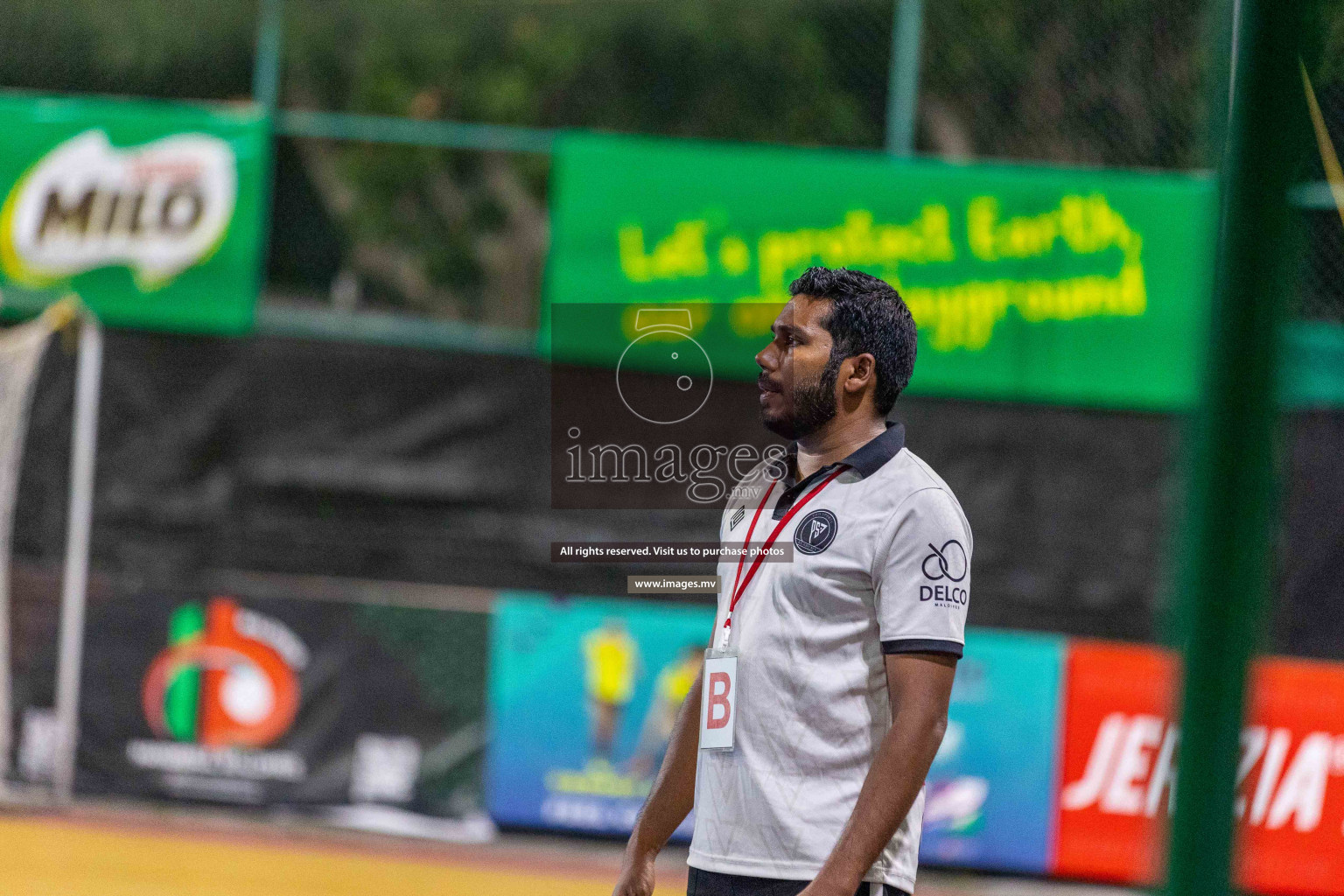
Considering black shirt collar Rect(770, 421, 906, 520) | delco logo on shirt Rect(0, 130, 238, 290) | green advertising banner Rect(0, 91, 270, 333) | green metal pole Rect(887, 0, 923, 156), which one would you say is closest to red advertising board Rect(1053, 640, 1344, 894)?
→ green metal pole Rect(887, 0, 923, 156)

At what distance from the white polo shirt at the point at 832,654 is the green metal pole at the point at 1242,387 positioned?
129 cm

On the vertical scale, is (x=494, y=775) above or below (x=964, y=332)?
below

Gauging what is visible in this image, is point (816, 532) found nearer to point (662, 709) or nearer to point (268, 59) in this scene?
point (662, 709)

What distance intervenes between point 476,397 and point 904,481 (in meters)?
5.85

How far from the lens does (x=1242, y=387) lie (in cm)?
117

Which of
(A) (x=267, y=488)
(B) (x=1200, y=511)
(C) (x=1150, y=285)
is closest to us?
(B) (x=1200, y=511)

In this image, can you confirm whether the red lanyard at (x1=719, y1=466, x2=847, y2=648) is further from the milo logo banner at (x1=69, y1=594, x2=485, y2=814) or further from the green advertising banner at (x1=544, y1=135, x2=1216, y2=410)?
the milo logo banner at (x1=69, y1=594, x2=485, y2=814)

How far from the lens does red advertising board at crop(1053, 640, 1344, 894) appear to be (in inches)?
279

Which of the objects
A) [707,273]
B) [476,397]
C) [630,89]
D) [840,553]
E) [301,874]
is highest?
[630,89]

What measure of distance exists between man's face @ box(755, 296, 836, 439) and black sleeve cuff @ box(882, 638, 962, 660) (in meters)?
0.43

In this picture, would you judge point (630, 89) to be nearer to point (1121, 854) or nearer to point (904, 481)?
point (1121, 854)

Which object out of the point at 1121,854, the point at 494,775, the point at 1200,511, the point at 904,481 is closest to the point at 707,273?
the point at 494,775

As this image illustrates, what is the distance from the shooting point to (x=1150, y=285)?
25.5ft

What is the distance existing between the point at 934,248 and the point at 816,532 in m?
5.58
